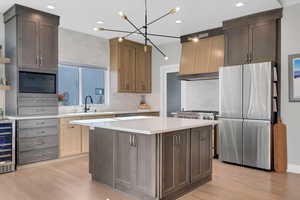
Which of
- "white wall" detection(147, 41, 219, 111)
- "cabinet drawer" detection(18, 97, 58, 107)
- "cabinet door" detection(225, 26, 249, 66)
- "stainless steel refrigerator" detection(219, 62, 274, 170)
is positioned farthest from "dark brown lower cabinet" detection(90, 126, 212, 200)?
"white wall" detection(147, 41, 219, 111)

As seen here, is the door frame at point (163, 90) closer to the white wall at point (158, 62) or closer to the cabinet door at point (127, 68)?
the white wall at point (158, 62)

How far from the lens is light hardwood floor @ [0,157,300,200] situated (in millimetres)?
2721

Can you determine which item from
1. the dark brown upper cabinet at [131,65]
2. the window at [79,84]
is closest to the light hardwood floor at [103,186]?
the window at [79,84]

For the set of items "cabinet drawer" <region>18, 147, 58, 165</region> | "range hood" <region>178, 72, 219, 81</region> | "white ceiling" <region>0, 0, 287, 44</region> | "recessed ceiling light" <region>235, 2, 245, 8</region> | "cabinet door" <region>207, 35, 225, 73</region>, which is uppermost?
"white ceiling" <region>0, 0, 287, 44</region>

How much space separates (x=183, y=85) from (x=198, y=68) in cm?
85

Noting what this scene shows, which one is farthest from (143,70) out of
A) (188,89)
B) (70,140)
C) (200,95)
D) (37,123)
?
(37,123)

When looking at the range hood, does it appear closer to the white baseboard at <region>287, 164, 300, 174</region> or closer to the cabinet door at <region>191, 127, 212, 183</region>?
the cabinet door at <region>191, 127, 212, 183</region>

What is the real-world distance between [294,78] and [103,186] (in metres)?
3.53

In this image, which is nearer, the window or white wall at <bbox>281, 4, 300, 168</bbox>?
white wall at <bbox>281, 4, 300, 168</bbox>

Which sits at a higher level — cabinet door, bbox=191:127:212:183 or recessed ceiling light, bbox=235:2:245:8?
recessed ceiling light, bbox=235:2:245:8

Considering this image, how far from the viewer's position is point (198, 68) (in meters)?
5.02

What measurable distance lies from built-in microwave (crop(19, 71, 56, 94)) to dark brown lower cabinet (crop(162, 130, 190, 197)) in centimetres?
283

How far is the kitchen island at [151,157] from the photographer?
2.44 meters

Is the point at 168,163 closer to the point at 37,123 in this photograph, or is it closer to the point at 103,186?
the point at 103,186
